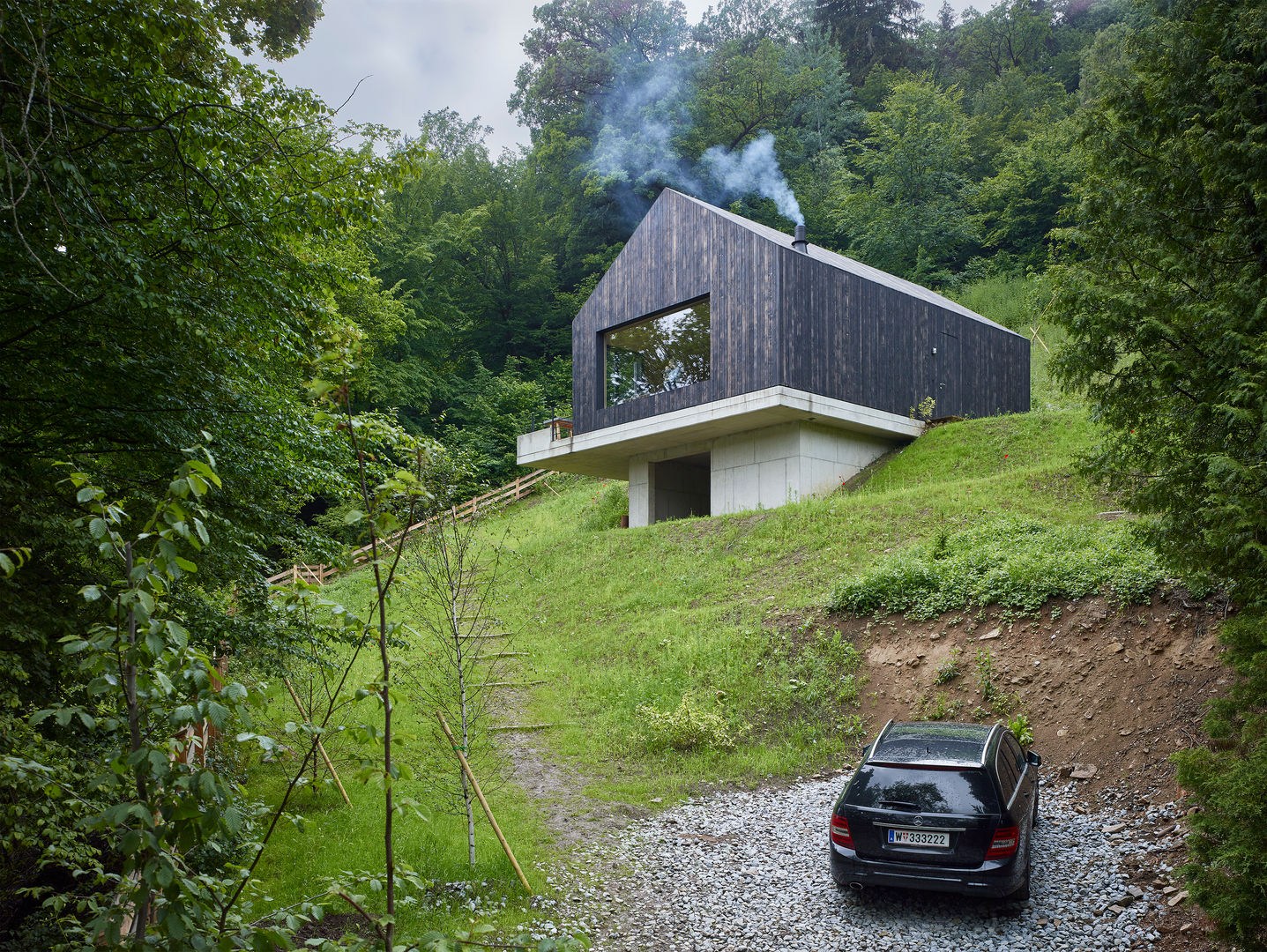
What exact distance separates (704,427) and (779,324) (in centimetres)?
323

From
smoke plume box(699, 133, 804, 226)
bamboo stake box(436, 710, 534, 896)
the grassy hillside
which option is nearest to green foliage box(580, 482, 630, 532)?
the grassy hillside

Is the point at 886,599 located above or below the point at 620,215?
below

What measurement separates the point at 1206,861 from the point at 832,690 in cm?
624

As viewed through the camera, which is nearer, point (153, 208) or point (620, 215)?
point (153, 208)

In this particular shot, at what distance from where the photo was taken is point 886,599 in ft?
39.8

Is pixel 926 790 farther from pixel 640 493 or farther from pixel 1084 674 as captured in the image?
pixel 640 493

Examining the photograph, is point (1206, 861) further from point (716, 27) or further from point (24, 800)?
point (716, 27)

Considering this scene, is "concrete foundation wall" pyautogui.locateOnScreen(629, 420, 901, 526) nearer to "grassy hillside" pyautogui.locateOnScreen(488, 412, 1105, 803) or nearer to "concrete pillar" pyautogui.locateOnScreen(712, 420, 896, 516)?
"concrete pillar" pyautogui.locateOnScreen(712, 420, 896, 516)

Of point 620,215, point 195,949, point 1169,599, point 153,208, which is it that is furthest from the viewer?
point 620,215

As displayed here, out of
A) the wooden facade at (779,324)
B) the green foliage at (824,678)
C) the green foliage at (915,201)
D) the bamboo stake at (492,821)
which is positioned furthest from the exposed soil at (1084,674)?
the green foliage at (915,201)

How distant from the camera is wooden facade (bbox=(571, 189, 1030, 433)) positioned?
18.9m

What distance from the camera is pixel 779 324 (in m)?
18.4

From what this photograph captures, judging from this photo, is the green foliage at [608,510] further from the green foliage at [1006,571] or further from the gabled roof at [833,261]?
the green foliage at [1006,571]

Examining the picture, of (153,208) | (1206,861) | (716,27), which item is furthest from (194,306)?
(716,27)
